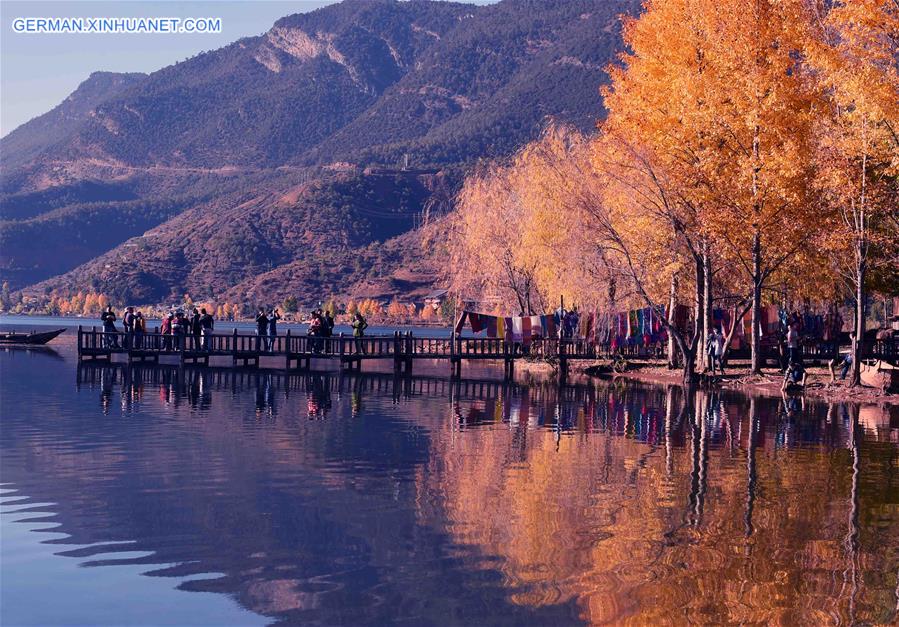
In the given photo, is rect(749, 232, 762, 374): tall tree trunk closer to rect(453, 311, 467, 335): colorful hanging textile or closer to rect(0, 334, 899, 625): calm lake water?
rect(0, 334, 899, 625): calm lake water

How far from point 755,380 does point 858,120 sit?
9676 mm

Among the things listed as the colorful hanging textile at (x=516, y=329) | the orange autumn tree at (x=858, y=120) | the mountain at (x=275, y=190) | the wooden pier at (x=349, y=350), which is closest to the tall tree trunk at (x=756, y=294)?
the orange autumn tree at (x=858, y=120)

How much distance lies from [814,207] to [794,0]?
663 cm

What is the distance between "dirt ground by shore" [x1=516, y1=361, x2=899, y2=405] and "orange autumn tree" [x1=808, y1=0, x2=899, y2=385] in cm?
93

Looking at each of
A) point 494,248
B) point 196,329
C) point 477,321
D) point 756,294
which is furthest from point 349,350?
point 756,294

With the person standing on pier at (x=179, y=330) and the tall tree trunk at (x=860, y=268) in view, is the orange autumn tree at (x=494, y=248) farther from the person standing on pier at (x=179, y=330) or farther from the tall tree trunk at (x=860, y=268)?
the tall tree trunk at (x=860, y=268)

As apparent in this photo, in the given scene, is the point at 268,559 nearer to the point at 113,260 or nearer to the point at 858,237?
the point at 858,237

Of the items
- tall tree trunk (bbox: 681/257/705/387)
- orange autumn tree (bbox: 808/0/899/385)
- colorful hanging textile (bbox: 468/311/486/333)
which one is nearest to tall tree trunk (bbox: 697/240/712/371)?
tall tree trunk (bbox: 681/257/705/387)

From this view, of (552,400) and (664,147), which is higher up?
(664,147)

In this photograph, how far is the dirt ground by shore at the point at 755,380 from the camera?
3356cm

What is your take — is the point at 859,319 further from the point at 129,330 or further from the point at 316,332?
the point at 129,330

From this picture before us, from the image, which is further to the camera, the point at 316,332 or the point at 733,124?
the point at 316,332

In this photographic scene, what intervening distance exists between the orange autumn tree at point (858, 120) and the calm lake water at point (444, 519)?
26.6 ft

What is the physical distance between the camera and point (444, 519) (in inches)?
589
